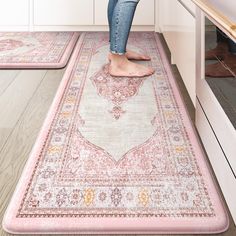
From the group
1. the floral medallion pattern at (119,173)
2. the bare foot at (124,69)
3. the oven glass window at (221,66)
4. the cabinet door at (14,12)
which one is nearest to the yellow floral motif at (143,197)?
the floral medallion pattern at (119,173)

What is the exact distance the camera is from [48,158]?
1.46 metres

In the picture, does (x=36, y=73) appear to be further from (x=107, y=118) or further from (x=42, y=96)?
(x=107, y=118)

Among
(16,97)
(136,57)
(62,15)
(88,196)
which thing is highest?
(62,15)

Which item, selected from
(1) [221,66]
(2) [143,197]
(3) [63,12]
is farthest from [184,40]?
(3) [63,12]

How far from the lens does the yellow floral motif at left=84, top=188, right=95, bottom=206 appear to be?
119 cm

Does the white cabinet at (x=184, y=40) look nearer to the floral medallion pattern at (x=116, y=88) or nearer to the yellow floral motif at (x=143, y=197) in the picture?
the floral medallion pattern at (x=116, y=88)

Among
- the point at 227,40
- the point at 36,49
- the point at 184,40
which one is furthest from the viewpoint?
the point at 36,49

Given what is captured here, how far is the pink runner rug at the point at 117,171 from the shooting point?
3.60 ft

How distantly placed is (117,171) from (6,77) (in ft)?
4.24

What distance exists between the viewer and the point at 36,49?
121 inches

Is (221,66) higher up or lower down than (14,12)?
lower down

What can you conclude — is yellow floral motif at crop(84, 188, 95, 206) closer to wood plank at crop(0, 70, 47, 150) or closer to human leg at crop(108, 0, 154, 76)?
wood plank at crop(0, 70, 47, 150)

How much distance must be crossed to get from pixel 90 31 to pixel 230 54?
2832 mm

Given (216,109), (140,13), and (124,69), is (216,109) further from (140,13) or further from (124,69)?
(140,13)
